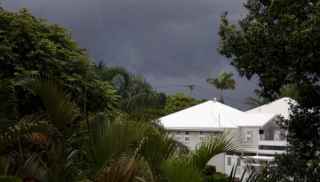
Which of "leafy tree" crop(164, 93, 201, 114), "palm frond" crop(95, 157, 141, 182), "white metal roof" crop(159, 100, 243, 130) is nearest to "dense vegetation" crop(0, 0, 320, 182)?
"palm frond" crop(95, 157, 141, 182)

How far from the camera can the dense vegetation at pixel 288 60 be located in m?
6.88

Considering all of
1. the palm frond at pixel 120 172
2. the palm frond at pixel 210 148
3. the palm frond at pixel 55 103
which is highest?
the palm frond at pixel 55 103

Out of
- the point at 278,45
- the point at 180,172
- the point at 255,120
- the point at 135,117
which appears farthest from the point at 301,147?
the point at 255,120

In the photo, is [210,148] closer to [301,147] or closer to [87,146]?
[87,146]

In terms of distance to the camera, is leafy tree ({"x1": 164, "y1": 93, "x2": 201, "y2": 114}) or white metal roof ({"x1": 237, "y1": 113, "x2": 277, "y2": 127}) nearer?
white metal roof ({"x1": 237, "y1": 113, "x2": 277, "y2": 127})

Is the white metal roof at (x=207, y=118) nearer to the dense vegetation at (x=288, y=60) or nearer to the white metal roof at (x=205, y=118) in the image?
the white metal roof at (x=205, y=118)

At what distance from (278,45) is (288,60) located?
235 mm

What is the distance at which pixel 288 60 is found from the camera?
23.4 ft

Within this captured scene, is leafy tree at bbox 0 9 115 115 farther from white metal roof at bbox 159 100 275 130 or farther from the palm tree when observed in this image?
the palm tree

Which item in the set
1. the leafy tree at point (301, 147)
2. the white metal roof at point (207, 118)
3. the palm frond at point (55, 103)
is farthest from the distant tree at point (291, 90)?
the white metal roof at point (207, 118)

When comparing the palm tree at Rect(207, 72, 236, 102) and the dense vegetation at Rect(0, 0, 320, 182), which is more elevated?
the palm tree at Rect(207, 72, 236, 102)

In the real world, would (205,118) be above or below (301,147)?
above

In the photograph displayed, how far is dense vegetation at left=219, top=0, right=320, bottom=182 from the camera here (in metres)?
6.88

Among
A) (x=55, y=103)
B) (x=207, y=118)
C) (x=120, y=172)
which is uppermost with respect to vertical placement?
(x=207, y=118)
